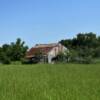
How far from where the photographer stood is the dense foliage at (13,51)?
59866 mm

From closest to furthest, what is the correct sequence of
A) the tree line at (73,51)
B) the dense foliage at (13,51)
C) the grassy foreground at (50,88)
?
the grassy foreground at (50,88) < the tree line at (73,51) < the dense foliage at (13,51)

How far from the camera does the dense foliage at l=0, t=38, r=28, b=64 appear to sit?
5987 centimetres

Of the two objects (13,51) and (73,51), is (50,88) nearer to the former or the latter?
(73,51)

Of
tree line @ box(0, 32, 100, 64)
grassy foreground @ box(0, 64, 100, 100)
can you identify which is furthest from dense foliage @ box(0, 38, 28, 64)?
grassy foreground @ box(0, 64, 100, 100)

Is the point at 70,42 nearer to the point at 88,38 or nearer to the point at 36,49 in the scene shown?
the point at 88,38

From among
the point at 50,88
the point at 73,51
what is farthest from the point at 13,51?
the point at 50,88

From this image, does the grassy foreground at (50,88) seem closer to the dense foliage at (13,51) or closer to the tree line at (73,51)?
the tree line at (73,51)

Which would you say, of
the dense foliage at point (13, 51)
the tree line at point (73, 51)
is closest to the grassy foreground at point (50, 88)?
the tree line at point (73, 51)

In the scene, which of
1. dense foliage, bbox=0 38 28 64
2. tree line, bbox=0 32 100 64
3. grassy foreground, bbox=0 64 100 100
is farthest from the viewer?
dense foliage, bbox=0 38 28 64

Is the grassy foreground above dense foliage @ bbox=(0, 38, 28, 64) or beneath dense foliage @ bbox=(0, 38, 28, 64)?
beneath

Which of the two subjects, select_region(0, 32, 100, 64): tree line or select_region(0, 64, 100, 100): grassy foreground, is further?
select_region(0, 32, 100, 64): tree line

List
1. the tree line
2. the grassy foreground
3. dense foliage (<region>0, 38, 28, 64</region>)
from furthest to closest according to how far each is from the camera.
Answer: dense foliage (<region>0, 38, 28, 64</region>) → the tree line → the grassy foreground

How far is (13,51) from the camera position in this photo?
6269cm

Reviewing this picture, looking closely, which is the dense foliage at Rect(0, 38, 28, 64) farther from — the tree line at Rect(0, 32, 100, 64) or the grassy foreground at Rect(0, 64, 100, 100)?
the grassy foreground at Rect(0, 64, 100, 100)
